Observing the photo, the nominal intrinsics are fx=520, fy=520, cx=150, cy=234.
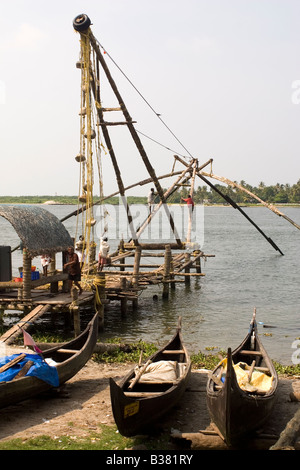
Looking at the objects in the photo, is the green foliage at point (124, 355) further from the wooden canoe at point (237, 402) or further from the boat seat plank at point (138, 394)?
the boat seat plank at point (138, 394)

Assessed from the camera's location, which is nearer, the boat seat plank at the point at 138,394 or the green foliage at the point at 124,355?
the boat seat plank at the point at 138,394

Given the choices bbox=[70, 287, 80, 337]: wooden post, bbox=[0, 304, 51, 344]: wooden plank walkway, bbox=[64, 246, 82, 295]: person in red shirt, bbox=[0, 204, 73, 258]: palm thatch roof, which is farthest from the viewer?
bbox=[64, 246, 82, 295]: person in red shirt

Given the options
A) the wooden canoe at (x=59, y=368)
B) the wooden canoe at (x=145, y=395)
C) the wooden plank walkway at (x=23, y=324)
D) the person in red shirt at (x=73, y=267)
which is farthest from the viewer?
the person in red shirt at (x=73, y=267)

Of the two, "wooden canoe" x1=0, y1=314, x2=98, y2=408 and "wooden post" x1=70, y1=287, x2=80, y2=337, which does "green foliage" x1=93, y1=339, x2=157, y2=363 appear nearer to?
"wooden canoe" x1=0, y1=314, x2=98, y2=408

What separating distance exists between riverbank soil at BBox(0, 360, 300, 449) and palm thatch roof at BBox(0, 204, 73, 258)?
4.64 meters

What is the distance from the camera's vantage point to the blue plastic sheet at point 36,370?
30.5 feet

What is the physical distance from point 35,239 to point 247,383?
317 inches

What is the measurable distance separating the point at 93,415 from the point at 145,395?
4.30ft

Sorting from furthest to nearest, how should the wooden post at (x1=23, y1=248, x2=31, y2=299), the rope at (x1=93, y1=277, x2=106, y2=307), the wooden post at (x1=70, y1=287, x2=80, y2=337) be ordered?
1. the rope at (x1=93, y1=277, x2=106, y2=307)
2. the wooden post at (x1=70, y1=287, x2=80, y2=337)
3. the wooden post at (x1=23, y1=248, x2=31, y2=299)

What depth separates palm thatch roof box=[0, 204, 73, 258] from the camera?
47.4 feet

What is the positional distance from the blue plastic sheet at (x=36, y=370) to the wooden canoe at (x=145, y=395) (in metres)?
1.55

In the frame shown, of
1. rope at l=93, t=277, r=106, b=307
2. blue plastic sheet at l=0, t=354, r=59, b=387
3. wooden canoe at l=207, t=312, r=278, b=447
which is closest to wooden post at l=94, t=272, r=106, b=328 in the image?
rope at l=93, t=277, r=106, b=307

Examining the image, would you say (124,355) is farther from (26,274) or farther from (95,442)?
(95,442)

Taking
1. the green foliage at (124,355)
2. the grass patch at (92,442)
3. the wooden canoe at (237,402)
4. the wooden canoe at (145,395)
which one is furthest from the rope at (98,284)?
the grass patch at (92,442)
